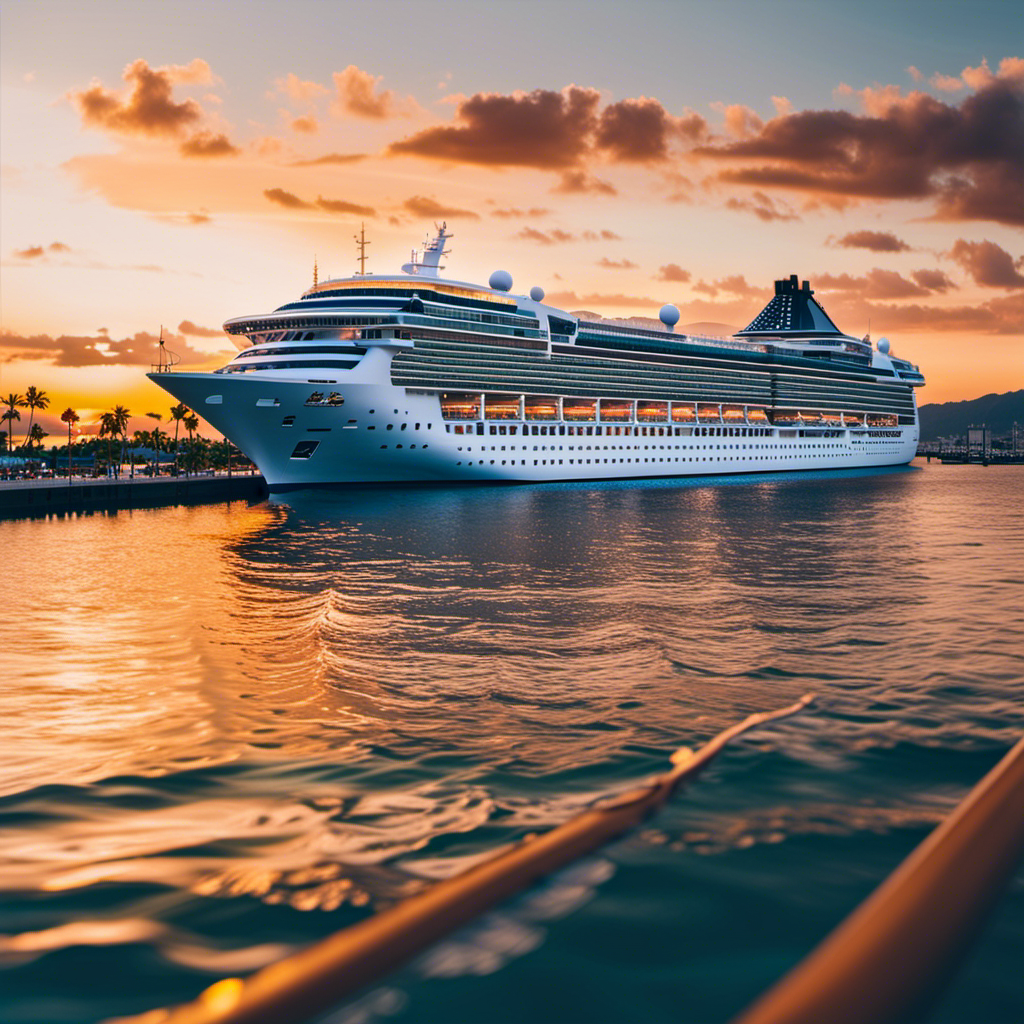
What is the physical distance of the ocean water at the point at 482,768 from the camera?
761cm

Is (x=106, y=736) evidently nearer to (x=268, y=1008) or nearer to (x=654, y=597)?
(x=268, y=1008)

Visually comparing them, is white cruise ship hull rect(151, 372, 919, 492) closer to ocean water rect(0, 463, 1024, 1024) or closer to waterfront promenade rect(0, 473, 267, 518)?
waterfront promenade rect(0, 473, 267, 518)

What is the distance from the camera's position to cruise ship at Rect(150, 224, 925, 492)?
71875 millimetres

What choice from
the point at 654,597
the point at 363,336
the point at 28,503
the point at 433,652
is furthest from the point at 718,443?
the point at 433,652

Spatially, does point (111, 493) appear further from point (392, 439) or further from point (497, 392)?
point (497, 392)

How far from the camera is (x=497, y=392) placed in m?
87.8

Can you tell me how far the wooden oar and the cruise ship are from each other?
69.6 m

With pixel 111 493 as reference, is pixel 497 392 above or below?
above

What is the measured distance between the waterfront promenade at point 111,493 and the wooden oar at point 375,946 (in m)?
71.4

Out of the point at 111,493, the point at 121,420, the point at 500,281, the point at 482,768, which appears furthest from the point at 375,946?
the point at 121,420

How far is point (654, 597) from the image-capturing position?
89.1 feet

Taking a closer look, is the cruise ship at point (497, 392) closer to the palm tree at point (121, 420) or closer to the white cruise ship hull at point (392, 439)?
the white cruise ship hull at point (392, 439)

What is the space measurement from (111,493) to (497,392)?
121 ft

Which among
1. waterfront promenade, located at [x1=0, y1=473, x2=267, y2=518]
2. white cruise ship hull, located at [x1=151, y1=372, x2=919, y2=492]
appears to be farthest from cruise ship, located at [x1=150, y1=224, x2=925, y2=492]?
waterfront promenade, located at [x1=0, y1=473, x2=267, y2=518]
